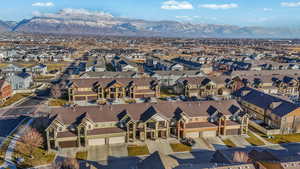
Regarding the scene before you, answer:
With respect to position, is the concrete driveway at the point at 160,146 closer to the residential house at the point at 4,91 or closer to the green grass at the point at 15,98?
the green grass at the point at 15,98

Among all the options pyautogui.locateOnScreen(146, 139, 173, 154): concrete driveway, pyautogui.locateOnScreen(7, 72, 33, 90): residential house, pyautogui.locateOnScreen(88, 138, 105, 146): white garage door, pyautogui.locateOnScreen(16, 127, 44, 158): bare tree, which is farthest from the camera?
pyautogui.locateOnScreen(7, 72, 33, 90): residential house

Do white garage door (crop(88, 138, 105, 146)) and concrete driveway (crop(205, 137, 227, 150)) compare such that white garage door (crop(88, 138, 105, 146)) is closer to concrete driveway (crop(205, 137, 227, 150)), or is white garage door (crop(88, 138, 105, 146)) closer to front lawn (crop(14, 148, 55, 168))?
front lawn (crop(14, 148, 55, 168))

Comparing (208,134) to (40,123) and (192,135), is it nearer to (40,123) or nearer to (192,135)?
(192,135)

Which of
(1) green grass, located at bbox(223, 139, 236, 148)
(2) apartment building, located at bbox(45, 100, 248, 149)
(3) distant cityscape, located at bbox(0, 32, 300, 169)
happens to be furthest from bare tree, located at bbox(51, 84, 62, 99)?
(1) green grass, located at bbox(223, 139, 236, 148)

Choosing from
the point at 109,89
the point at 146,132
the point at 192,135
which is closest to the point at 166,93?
the point at 109,89

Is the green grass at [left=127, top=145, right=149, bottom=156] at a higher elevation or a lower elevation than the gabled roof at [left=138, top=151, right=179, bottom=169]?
lower

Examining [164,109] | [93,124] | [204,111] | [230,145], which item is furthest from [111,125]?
[230,145]

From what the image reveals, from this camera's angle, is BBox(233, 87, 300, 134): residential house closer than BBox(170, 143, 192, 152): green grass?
No
